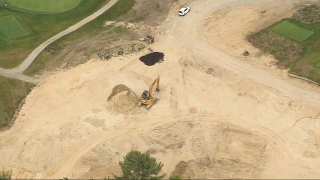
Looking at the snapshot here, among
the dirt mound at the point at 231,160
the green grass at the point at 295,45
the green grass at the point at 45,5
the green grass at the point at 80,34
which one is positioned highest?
the green grass at the point at 45,5

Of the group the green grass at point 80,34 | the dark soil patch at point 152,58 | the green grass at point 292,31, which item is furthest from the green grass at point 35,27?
the green grass at point 292,31

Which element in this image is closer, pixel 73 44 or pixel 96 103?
pixel 96 103

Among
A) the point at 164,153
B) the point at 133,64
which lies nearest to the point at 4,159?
the point at 164,153

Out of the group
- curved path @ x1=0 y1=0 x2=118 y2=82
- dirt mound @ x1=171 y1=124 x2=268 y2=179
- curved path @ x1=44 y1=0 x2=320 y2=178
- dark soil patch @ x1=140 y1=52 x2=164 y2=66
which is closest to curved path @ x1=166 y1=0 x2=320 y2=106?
curved path @ x1=44 y1=0 x2=320 y2=178

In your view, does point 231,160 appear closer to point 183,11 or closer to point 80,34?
point 183,11

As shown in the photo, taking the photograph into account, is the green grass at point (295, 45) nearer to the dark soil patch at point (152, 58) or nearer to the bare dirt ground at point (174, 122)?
the bare dirt ground at point (174, 122)

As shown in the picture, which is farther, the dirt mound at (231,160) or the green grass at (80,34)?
the green grass at (80,34)

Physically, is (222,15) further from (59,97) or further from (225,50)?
(59,97)
